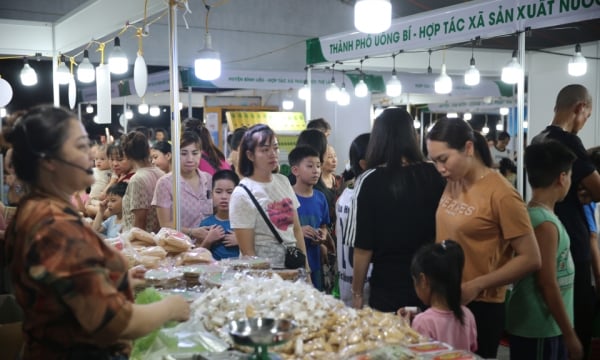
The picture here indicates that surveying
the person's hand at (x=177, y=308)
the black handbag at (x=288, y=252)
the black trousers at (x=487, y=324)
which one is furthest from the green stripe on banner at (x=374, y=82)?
the person's hand at (x=177, y=308)

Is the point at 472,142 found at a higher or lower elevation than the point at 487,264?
higher

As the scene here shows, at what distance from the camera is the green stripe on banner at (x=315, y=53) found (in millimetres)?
8336

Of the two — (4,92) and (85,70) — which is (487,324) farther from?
(4,92)

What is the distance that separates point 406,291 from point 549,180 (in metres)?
0.91

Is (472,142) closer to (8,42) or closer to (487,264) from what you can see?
(487,264)

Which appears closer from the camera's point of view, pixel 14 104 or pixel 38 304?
pixel 38 304

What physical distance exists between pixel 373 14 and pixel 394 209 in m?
1.31

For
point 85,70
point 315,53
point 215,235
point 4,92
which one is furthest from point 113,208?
point 315,53

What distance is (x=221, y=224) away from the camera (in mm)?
4199

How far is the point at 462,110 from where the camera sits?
1748cm

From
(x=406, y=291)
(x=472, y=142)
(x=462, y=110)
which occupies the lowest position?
(x=406, y=291)

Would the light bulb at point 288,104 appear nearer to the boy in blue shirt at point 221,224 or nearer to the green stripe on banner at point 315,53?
the green stripe on banner at point 315,53

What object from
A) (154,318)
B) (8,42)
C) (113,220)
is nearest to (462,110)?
(8,42)

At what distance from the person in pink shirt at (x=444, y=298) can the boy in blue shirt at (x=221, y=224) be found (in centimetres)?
183
